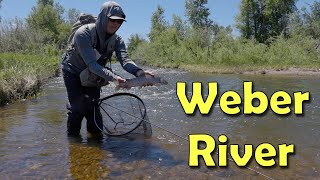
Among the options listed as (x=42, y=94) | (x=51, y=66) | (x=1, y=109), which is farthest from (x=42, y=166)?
(x=51, y=66)

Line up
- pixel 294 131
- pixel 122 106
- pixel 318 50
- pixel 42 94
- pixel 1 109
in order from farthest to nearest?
pixel 318 50 < pixel 42 94 < pixel 1 109 < pixel 294 131 < pixel 122 106

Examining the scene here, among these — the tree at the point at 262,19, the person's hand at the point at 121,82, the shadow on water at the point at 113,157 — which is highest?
the tree at the point at 262,19

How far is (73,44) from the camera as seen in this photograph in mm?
5762

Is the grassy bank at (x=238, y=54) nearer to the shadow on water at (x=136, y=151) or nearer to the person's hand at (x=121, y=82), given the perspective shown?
the shadow on water at (x=136, y=151)

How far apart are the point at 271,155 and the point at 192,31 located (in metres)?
50.0

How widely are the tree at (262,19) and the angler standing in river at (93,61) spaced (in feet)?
198

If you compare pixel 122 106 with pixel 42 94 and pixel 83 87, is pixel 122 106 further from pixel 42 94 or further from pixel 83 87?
pixel 42 94

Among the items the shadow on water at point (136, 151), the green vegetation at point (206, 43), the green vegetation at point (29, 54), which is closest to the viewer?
the shadow on water at point (136, 151)

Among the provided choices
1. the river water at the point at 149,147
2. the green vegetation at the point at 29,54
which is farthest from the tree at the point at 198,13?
the river water at the point at 149,147

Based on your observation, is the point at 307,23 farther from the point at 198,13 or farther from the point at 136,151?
the point at 136,151

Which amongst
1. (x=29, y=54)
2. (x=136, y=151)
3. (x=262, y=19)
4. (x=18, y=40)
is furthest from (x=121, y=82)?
(x=262, y=19)

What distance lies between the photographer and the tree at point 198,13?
237 feet

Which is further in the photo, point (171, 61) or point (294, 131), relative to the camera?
point (171, 61)

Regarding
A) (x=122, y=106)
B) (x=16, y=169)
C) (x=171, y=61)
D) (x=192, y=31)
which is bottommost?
(x=16, y=169)
